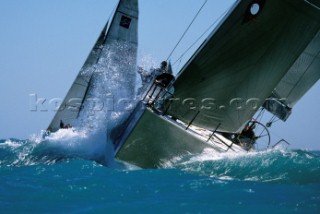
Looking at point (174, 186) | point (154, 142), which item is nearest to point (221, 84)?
point (154, 142)

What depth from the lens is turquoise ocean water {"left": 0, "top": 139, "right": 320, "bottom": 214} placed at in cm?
532

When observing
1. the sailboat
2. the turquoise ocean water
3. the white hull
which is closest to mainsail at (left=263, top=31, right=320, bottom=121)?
the turquoise ocean water

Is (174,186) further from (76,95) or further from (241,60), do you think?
(76,95)

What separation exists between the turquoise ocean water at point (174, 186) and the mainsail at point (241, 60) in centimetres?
112

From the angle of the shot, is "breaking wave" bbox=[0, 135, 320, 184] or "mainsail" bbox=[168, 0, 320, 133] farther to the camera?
"mainsail" bbox=[168, 0, 320, 133]

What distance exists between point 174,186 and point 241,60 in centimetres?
357

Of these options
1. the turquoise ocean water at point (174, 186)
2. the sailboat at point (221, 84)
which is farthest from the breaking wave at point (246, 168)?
the sailboat at point (221, 84)

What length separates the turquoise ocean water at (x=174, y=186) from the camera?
209 inches

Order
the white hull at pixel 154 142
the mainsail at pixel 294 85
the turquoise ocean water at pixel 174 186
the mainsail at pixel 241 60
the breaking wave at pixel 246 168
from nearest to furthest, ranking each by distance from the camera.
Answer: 1. the turquoise ocean water at pixel 174 186
2. the breaking wave at pixel 246 168
3. the white hull at pixel 154 142
4. the mainsail at pixel 241 60
5. the mainsail at pixel 294 85

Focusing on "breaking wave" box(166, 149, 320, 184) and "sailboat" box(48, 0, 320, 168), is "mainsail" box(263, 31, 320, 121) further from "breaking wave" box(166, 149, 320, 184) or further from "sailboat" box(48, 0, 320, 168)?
"breaking wave" box(166, 149, 320, 184)

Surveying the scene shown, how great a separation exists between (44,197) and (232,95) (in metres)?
5.02

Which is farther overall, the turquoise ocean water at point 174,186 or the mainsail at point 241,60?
the mainsail at point 241,60

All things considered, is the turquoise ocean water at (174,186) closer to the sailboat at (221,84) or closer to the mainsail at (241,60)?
the sailboat at (221,84)

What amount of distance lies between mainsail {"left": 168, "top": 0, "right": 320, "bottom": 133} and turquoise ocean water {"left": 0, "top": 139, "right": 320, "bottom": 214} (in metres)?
1.12
